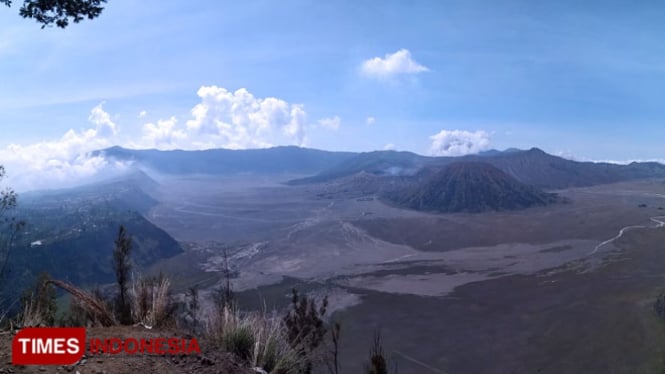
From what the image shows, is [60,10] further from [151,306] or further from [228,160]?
[228,160]

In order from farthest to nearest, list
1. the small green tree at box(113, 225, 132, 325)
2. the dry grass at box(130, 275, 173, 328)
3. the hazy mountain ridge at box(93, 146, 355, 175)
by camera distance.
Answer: the hazy mountain ridge at box(93, 146, 355, 175), the small green tree at box(113, 225, 132, 325), the dry grass at box(130, 275, 173, 328)

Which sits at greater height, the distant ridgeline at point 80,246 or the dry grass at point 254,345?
the dry grass at point 254,345

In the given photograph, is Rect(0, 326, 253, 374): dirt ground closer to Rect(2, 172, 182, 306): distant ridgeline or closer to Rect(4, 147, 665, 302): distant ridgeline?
Rect(4, 147, 665, 302): distant ridgeline

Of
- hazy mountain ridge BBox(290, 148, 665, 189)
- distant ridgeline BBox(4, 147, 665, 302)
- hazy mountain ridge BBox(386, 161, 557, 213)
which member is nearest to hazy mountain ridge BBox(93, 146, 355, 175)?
distant ridgeline BBox(4, 147, 665, 302)

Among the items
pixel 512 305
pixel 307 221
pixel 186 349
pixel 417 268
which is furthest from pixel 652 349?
pixel 307 221

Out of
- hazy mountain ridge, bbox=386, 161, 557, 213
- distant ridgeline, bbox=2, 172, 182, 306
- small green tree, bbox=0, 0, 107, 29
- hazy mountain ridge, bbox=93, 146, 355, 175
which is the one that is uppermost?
hazy mountain ridge, bbox=93, 146, 355, 175

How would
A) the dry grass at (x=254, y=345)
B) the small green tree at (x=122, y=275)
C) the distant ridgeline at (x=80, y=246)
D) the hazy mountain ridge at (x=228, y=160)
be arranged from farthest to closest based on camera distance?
the hazy mountain ridge at (x=228, y=160) → the distant ridgeline at (x=80, y=246) → the small green tree at (x=122, y=275) → the dry grass at (x=254, y=345)

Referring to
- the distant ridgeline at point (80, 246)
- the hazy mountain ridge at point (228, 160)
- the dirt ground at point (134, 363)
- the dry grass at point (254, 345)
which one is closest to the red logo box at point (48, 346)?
the dirt ground at point (134, 363)

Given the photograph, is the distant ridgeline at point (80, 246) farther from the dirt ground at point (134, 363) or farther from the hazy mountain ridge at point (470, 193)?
the hazy mountain ridge at point (470, 193)

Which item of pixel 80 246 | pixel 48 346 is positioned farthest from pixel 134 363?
pixel 80 246
